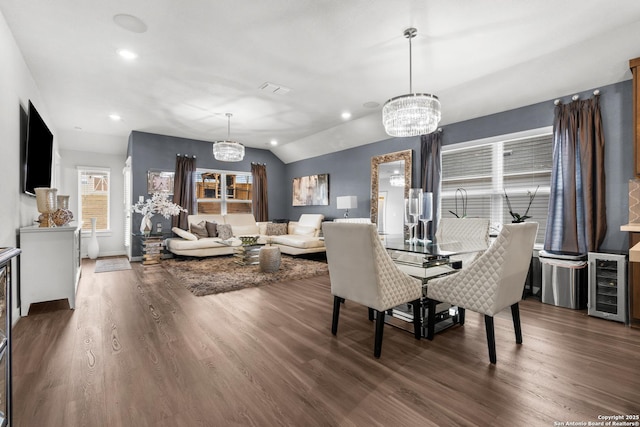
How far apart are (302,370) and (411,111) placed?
2.41 metres

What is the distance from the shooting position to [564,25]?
2695 millimetres

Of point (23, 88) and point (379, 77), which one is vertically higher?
point (379, 77)

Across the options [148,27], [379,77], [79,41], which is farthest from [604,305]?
[79,41]

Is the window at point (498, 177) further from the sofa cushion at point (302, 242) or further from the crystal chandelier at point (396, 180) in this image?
the sofa cushion at point (302, 242)

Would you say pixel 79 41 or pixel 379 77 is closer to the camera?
pixel 79 41

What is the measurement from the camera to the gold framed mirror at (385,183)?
18.1ft

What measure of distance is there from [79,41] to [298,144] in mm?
4941

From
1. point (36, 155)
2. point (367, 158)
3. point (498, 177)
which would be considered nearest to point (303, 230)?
point (367, 158)

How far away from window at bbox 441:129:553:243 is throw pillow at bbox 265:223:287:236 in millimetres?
4017

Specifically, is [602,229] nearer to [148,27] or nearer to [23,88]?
[148,27]

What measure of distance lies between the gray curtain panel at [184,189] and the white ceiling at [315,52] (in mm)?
1883

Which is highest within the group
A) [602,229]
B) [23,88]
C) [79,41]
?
[79,41]

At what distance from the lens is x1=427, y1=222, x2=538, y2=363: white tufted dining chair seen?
79.7 inches

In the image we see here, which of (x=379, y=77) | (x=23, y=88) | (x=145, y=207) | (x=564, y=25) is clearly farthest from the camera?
(x=145, y=207)
